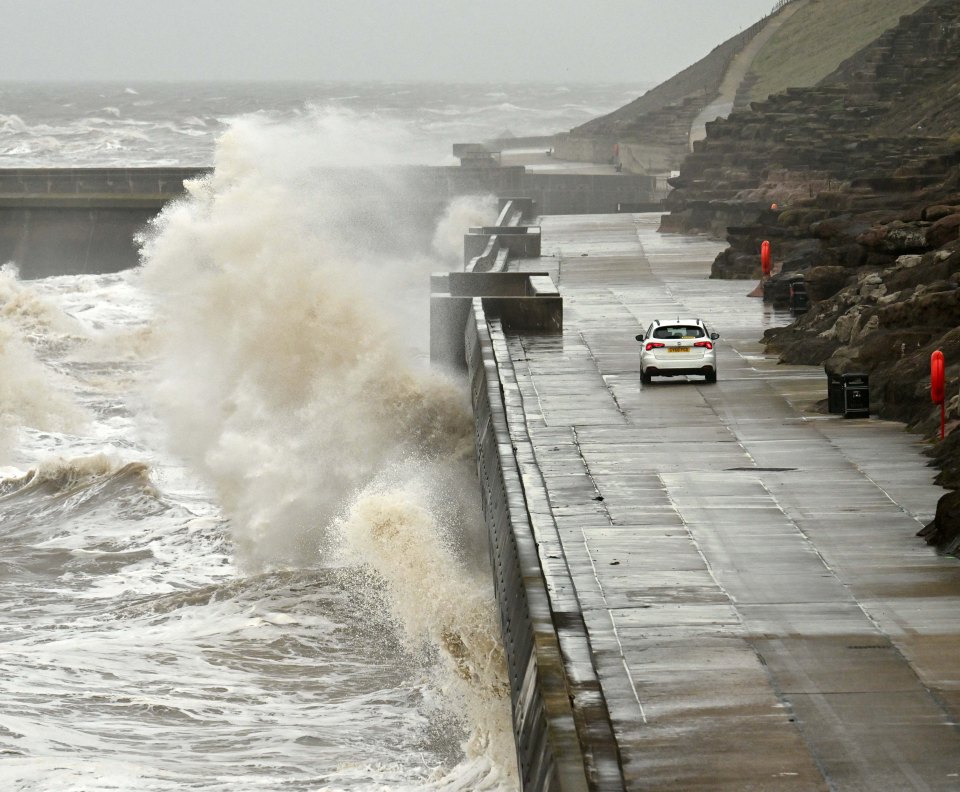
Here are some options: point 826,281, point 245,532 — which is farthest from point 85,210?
point 245,532

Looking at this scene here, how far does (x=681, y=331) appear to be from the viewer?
2070 centimetres

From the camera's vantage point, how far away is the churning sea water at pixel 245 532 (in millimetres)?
12492

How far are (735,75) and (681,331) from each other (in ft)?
222

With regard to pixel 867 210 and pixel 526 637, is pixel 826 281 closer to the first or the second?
pixel 867 210

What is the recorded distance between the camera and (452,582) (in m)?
15.7

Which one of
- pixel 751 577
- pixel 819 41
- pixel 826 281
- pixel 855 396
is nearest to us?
pixel 751 577

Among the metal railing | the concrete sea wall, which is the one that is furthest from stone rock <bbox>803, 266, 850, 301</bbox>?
the metal railing

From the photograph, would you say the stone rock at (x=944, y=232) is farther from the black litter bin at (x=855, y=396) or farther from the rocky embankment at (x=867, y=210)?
the black litter bin at (x=855, y=396)

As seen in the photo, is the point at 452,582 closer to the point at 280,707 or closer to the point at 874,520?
the point at 280,707

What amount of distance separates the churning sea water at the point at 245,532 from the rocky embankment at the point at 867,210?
4557 millimetres

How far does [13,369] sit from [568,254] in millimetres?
13047

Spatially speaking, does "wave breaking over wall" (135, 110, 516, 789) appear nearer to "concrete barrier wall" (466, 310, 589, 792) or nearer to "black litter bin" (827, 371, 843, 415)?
"concrete barrier wall" (466, 310, 589, 792)

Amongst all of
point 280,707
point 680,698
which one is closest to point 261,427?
point 280,707

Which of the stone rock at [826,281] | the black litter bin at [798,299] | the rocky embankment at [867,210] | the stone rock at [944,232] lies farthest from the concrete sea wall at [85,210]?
the stone rock at [944,232]
